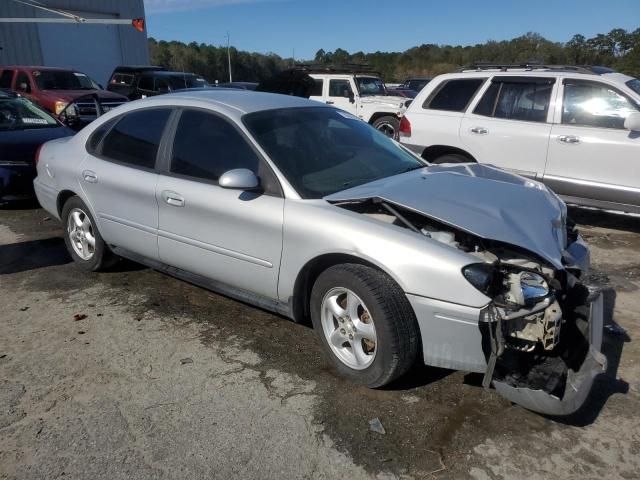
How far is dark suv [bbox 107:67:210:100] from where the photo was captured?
15.6 metres

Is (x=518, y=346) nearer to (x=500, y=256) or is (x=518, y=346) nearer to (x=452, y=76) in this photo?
(x=500, y=256)

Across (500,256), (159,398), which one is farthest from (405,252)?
(159,398)

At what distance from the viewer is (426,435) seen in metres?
2.80

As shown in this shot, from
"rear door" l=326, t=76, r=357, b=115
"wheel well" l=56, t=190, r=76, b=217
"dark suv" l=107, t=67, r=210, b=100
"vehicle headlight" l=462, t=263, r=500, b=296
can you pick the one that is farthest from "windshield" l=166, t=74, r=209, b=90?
"vehicle headlight" l=462, t=263, r=500, b=296

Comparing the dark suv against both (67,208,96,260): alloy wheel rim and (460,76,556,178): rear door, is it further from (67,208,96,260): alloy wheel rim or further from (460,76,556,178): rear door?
(67,208,96,260): alloy wheel rim

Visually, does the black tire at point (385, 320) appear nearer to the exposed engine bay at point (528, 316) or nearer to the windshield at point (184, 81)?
the exposed engine bay at point (528, 316)

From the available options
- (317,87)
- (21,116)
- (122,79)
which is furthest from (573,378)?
(122,79)

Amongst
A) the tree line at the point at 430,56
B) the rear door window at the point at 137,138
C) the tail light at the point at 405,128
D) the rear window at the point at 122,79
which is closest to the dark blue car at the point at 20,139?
the rear door window at the point at 137,138

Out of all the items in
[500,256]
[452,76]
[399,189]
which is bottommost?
[500,256]

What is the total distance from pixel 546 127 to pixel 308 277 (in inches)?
166

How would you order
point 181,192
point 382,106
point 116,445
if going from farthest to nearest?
point 382,106
point 181,192
point 116,445

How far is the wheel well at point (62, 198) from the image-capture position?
16.4ft

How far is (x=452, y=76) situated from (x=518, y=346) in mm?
5217

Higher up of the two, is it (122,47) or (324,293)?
(122,47)
